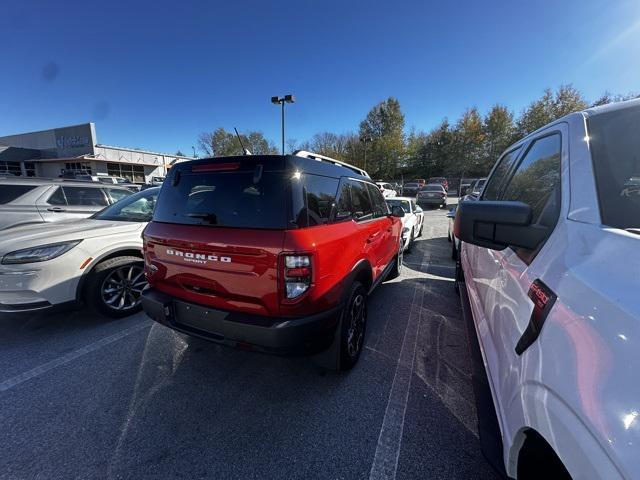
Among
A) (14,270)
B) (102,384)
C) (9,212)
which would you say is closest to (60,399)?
(102,384)

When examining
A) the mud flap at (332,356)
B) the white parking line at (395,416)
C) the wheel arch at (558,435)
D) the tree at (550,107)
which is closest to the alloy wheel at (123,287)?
the mud flap at (332,356)

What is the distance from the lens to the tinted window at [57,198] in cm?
556

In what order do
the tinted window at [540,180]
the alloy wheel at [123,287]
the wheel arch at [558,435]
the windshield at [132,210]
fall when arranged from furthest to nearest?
1. the windshield at [132,210]
2. the alloy wheel at [123,287]
3. the tinted window at [540,180]
4. the wheel arch at [558,435]

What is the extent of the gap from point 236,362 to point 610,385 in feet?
9.18

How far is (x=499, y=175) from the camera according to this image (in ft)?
10.9

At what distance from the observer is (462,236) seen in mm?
1565

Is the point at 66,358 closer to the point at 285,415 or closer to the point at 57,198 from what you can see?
the point at 285,415

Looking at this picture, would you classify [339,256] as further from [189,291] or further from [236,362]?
[236,362]

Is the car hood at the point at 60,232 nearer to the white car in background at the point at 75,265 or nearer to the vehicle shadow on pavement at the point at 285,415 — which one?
the white car in background at the point at 75,265

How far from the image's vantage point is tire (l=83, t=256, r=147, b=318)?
3564 mm

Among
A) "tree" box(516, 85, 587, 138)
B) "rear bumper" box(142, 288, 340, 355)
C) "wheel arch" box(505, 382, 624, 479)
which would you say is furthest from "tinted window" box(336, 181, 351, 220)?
"tree" box(516, 85, 587, 138)

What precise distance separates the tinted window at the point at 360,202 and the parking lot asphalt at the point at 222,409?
1425 millimetres

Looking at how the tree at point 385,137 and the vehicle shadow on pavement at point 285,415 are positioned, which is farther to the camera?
the tree at point 385,137

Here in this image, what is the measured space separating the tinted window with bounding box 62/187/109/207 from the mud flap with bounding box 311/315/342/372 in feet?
19.4
